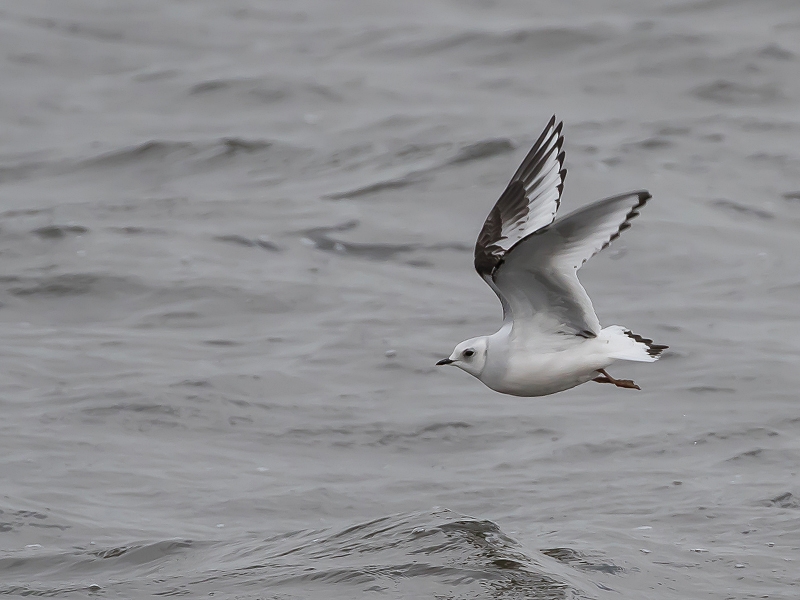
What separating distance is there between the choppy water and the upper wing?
1.71 metres

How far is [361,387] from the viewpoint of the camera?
36.8 ft

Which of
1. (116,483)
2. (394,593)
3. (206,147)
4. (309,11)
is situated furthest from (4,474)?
(309,11)

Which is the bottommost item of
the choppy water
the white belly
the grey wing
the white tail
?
the choppy water

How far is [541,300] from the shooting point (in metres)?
6.89

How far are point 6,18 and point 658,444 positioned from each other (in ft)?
47.9

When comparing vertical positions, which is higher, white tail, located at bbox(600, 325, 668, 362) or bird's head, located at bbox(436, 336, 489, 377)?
white tail, located at bbox(600, 325, 668, 362)

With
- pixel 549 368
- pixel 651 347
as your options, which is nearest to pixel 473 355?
pixel 549 368

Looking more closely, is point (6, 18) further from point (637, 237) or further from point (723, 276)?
point (723, 276)

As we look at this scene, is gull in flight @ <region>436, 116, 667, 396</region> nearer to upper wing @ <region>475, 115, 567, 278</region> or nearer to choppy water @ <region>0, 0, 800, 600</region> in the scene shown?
upper wing @ <region>475, 115, 567, 278</region>

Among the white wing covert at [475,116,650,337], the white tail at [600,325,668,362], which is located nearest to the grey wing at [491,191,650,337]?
the white wing covert at [475,116,650,337]

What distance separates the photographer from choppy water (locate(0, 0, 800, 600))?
799cm

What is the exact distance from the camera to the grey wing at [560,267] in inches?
248

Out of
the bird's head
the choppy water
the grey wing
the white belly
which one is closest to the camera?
the grey wing

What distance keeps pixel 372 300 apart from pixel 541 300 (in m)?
5.86
